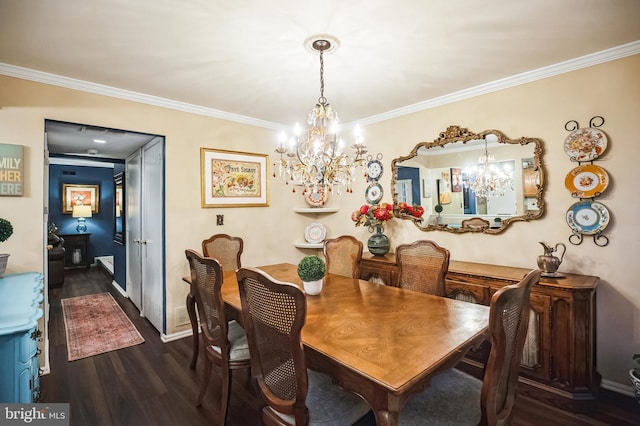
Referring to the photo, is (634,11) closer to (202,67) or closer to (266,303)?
(266,303)

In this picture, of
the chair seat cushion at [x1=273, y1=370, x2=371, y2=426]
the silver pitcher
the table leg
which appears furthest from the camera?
the table leg

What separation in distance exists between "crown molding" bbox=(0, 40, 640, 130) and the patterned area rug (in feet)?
7.92

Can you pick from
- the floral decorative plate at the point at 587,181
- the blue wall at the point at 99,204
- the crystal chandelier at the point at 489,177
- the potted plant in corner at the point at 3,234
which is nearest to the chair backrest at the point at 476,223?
the crystal chandelier at the point at 489,177

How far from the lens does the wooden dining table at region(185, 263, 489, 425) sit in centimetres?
108

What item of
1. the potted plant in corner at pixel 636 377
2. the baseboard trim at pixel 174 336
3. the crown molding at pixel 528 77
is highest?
the crown molding at pixel 528 77

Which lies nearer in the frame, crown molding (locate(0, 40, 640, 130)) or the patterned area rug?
crown molding (locate(0, 40, 640, 130))

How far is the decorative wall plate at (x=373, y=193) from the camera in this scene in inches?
145

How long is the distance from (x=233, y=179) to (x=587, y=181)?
3.35 meters

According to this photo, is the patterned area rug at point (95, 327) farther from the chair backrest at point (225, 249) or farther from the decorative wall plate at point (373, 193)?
the decorative wall plate at point (373, 193)

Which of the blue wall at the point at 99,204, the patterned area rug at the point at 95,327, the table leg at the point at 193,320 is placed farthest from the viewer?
the blue wall at the point at 99,204

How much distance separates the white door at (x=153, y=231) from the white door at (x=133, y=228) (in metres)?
0.21

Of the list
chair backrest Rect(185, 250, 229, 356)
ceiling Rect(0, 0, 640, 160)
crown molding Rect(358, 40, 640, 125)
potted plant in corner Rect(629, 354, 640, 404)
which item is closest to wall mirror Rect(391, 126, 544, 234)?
crown molding Rect(358, 40, 640, 125)

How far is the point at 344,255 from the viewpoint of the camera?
9.35 ft

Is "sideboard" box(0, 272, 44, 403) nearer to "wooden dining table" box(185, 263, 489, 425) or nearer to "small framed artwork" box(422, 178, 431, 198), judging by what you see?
"wooden dining table" box(185, 263, 489, 425)
